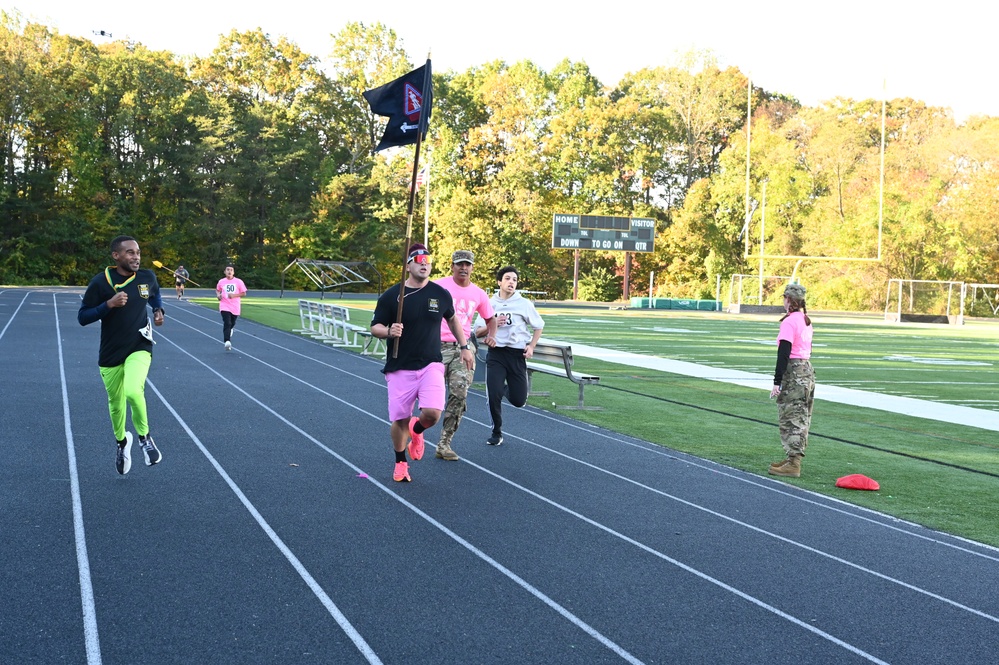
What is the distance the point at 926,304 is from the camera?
182ft

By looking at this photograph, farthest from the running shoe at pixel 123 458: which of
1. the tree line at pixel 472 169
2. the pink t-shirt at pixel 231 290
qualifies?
the tree line at pixel 472 169

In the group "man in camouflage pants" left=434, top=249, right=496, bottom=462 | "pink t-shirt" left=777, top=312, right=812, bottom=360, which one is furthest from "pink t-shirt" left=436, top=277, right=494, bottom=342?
"pink t-shirt" left=777, top=312, right=812, bottom=360

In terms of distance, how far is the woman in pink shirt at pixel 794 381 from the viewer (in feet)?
30.6

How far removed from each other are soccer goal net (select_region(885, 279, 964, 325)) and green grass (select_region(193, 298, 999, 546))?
24343 mm

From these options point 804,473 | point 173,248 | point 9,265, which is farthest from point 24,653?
point 173,248

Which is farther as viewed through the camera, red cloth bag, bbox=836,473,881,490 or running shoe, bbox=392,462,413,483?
red cloth bag, bbox=836,473,881,490

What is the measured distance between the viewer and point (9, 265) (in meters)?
62.8

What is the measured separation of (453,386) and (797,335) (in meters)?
3.15

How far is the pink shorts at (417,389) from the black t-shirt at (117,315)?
207 cm

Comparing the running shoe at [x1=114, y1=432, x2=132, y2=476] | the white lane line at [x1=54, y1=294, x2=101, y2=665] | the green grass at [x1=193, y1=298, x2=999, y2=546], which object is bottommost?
the green grass at [x1=193, y1=298, x2=999, y2=546]

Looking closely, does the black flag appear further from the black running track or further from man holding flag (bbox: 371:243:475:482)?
the black running track

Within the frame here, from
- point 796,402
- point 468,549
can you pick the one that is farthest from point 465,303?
point 468,549

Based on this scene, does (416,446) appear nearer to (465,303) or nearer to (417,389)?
(417,389)

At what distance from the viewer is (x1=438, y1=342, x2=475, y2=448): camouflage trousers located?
9664mm
